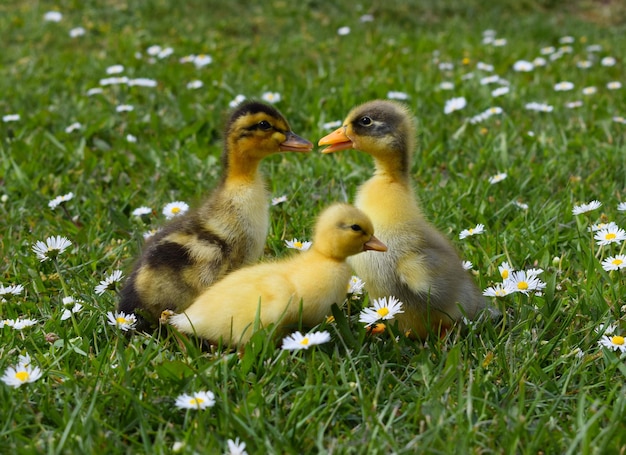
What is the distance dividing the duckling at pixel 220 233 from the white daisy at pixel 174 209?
792 millimetres

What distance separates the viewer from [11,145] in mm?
5988

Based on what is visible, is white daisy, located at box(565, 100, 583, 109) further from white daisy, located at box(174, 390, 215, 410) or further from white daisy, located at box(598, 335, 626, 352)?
white daisy, located at box(174, 390, 215, 410)

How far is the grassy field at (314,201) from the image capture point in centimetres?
288

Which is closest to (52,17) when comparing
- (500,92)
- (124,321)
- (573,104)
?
(500,92)

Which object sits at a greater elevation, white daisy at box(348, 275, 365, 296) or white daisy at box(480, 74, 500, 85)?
white daisy at box(348, 275, 365, 296)

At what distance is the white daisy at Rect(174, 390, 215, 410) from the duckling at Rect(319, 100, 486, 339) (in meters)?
0.96

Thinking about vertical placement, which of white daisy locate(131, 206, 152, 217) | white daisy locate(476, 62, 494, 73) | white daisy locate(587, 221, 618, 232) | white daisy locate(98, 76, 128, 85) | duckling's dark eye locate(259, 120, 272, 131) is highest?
duckling's dark eye locate(259, 120, 272, 131)

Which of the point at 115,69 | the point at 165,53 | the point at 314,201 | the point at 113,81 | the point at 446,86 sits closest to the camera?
the point at 314,201

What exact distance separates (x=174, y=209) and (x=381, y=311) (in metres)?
1.82

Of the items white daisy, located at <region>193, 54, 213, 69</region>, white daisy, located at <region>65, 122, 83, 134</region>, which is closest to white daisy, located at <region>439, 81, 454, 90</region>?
white daisy, located at <region>193, 54, 213, 69</region>

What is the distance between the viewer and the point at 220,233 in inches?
144

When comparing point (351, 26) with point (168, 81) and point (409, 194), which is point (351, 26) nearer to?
point (168, 81)

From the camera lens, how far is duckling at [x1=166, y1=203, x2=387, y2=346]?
316 centimetres

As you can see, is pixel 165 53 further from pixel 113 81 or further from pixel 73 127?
pixel 73 127
